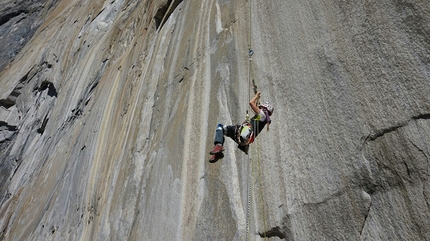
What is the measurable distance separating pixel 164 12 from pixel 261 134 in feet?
18.6

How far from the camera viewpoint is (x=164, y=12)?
9789 millimetres

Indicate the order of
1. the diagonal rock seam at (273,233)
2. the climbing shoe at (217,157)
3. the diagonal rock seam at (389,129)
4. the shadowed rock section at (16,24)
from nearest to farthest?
the diagonal rock seam at (389,129), the diagonal rock seam at (273,233), the climbing shoe at (217,157), the shadowed rock section at (16,24)

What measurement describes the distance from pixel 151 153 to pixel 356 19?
158 inches

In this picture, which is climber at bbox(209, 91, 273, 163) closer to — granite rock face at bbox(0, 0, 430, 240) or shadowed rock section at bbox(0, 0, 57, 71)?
granite rock face at bbox(0, 0, 430, 240)

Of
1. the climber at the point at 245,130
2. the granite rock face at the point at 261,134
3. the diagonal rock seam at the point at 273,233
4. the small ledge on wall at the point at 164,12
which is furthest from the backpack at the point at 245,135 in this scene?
the small ledge on wall at the point at 164,12

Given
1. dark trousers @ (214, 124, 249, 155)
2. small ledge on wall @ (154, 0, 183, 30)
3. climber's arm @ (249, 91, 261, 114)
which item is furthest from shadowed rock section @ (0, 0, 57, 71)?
climber's arm @ (249, 91, 261, 114)

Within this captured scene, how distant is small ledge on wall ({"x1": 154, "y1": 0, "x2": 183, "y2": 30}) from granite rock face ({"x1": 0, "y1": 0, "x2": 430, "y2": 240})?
44 millimetres

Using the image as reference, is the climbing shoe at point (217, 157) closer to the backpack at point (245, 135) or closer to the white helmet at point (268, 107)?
the backpack at point (245, 135)

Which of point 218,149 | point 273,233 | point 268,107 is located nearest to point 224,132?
point 218,149

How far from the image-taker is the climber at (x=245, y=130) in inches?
198

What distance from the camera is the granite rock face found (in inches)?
153

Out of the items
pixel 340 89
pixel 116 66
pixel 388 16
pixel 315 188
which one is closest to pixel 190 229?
pixel 315 188

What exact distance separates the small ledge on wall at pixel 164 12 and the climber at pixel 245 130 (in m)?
4.89

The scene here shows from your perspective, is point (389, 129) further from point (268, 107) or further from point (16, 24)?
point (16, 24)
